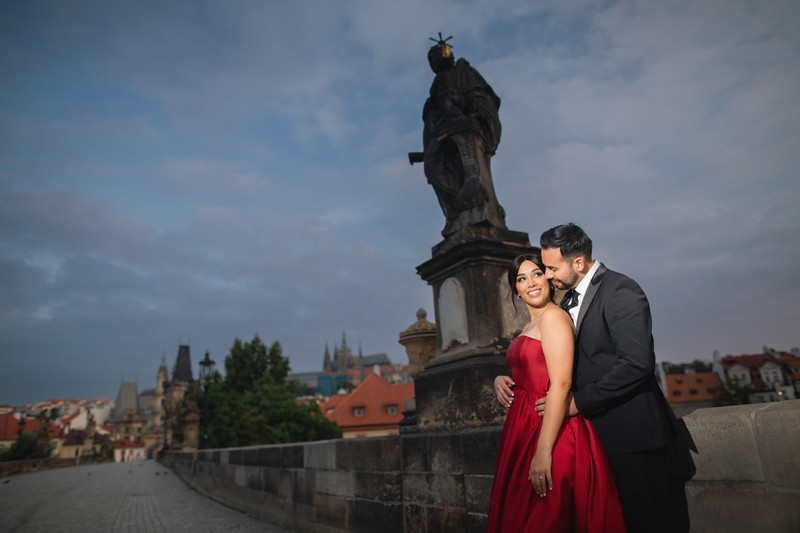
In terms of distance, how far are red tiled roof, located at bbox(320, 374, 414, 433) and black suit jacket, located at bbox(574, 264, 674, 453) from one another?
35.0 m

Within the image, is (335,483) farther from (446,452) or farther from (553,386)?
(553,386)

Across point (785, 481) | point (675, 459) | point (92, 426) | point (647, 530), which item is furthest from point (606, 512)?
point (92, 426)

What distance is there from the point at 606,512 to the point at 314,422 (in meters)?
34.4

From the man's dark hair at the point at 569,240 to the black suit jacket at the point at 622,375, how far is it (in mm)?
166

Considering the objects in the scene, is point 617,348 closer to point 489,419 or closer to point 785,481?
point 785,481

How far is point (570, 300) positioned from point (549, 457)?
0.69 meters

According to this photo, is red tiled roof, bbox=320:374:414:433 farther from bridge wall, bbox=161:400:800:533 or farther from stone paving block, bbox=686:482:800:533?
stone paving block, bbox=686:482:800:533

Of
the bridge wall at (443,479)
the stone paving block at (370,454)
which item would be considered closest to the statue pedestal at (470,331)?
the bridge wall at (443,479)

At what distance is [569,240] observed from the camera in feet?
6.53

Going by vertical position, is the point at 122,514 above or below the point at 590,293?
below

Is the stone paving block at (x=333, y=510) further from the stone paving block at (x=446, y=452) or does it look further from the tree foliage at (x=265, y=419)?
the tree foliage at (x=265, y=419)

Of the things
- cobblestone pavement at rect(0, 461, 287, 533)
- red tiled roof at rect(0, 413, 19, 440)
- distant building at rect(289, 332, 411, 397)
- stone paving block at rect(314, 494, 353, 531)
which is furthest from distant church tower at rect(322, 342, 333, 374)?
stone paving block at rect(314, 494, 353, 531)

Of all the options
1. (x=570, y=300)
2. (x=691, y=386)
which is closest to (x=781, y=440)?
(x=570, y=300)

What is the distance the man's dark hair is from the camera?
199 cm
